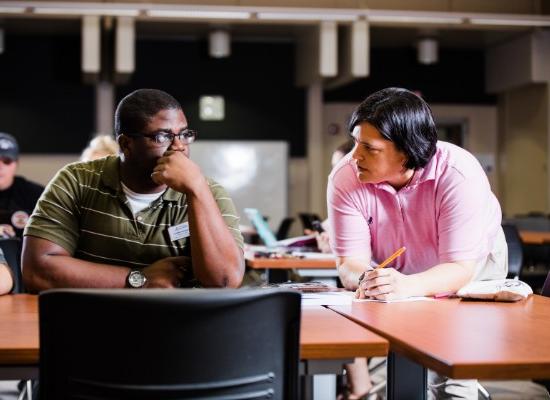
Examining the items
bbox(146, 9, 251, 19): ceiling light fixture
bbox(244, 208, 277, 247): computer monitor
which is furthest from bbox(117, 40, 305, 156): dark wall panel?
bbox(244, 208, 277, 247): computer monitor

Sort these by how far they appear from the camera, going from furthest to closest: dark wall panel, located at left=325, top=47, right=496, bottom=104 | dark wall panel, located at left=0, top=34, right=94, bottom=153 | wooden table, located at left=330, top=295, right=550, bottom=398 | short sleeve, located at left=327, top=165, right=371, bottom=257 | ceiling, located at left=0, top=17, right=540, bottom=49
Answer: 1. dark wall panel, located at left=325, top=47, right=496, bottom=104
2. dark wall panel, located at left=0, top=34, right=94, bottom=153
3. ceiling, located at left=0, top=17, right=540, bottom=49
4. short sleeve, located at left=327, top=165, right=371, bottom=257
5. wooden table, located at left=330, top=295, right=550, bottom=398

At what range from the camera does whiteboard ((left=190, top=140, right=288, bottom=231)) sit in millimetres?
10406

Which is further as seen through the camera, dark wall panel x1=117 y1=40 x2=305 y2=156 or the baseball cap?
dark wall panel x1=117 y1=40 x2=305 y2=156

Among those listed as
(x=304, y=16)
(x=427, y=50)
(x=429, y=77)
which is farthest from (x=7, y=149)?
(x=429, y=77)

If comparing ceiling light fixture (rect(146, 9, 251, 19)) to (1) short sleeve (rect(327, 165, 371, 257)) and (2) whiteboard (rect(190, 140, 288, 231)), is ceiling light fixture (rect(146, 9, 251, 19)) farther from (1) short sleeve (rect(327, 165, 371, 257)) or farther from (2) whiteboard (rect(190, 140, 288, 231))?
(1) short sleeve (rect(327, 165, 371, 257))

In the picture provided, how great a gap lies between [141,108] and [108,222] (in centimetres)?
38

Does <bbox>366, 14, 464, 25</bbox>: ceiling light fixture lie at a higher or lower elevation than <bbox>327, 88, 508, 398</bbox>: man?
higher

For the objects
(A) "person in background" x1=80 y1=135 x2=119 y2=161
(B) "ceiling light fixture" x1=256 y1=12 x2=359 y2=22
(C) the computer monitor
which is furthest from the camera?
(B) "ceiling light fixture" x1=256 y1=12 x2=359 y2=22

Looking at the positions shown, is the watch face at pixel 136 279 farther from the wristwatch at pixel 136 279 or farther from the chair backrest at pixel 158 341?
the chair backrest at pixel 158 341

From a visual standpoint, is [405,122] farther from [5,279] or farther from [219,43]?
[219,43]

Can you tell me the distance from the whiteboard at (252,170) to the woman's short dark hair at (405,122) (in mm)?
7655

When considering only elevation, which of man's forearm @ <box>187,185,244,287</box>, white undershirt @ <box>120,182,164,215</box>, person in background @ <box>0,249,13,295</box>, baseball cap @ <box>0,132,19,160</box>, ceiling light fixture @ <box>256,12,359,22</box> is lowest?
person in background @ <box>0,249,13,295</box>

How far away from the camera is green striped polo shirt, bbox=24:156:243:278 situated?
2.62 m

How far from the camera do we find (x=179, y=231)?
103 inches
